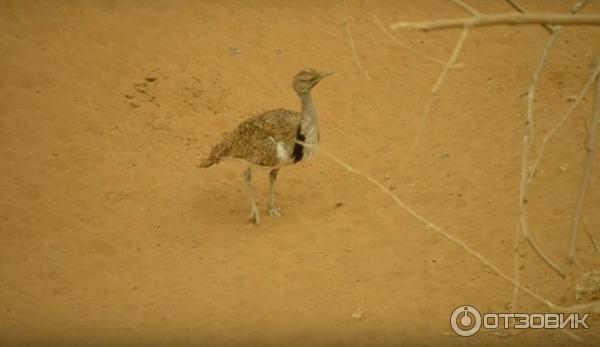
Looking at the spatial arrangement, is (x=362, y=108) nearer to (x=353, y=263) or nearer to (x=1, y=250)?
(x=353, y=263)

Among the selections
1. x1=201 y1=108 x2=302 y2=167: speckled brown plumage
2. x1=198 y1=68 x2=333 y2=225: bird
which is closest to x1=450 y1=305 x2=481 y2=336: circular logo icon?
x1=198 y1=68 x2=333 y2=225: bird

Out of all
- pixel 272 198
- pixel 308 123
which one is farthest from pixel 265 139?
pixel 272 198

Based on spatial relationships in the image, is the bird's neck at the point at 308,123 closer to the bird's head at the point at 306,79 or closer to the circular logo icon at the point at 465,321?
the bird's head at the point at 306,79

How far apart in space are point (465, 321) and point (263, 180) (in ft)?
12.5

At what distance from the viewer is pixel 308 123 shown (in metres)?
7.29

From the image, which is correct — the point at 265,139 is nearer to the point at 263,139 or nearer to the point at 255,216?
the point at 263,139

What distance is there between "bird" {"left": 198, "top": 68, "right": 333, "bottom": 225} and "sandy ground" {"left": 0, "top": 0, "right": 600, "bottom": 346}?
0.51m

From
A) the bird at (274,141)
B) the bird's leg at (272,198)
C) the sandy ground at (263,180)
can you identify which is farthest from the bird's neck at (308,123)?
the sandy ground at (263,180)

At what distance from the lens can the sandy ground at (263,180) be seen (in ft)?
18.4

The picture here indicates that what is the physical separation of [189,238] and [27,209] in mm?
1732

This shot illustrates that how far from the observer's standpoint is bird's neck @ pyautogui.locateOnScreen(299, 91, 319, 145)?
7.18 meters

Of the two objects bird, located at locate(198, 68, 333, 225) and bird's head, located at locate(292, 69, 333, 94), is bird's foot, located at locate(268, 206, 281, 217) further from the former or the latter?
bird's head, located at locate(292, 69, 333, 94)

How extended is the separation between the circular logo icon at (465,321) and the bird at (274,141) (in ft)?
7.47

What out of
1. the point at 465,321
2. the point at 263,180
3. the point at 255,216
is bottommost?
the point at 465,321
